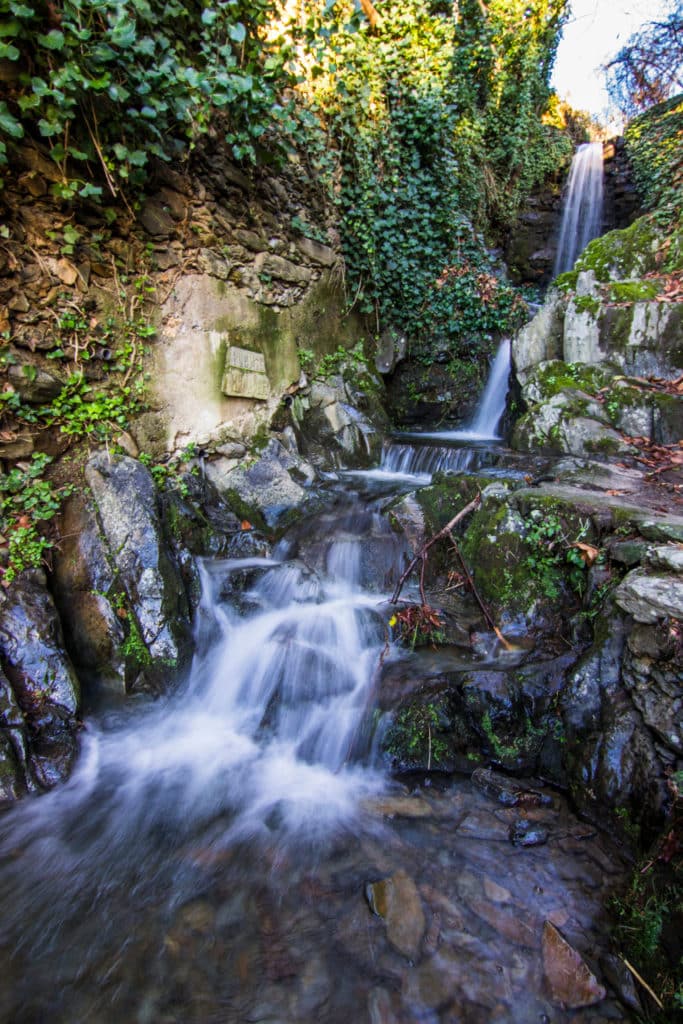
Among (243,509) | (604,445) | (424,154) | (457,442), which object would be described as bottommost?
(243,509)

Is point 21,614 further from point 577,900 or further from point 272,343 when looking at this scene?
point 272,343

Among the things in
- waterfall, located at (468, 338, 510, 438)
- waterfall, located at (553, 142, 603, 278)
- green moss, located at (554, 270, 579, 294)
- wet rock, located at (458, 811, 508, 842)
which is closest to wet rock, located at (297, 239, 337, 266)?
waterfall, located at (468, 338, 510, 438)

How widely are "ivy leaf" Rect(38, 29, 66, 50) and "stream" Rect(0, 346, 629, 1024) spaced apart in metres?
3.95

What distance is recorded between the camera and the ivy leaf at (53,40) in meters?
3.04

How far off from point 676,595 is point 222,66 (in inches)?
214

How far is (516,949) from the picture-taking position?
1969mm

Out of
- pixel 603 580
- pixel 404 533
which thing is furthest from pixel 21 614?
pixel 603 580

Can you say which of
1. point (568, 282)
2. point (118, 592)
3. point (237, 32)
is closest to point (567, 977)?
point (118, 592)

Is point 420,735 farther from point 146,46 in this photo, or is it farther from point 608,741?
point 146,46

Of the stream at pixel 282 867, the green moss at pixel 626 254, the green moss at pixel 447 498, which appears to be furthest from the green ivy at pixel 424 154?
the stream at pixel 282 867

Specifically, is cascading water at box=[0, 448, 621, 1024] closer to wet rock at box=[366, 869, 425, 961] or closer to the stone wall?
wet rock at box=[366, 869, 425, 961]

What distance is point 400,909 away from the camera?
211 cm

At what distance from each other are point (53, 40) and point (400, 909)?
5.36m

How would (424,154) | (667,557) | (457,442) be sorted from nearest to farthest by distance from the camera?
(667,557) → (457,442) → (424,154)
